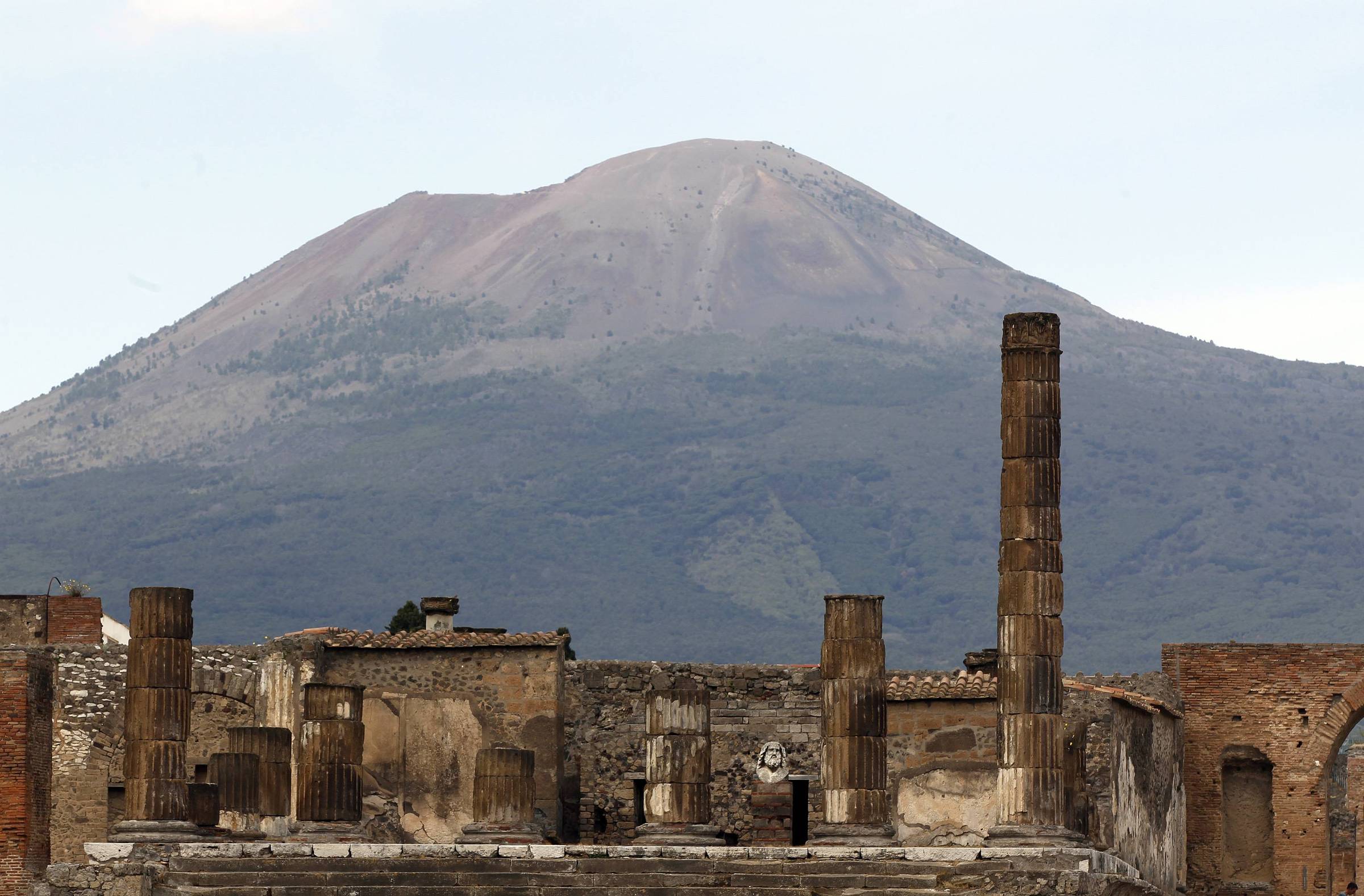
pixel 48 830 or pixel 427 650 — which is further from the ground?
pixel 427 650

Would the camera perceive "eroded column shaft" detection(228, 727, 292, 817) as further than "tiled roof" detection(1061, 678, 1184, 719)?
No

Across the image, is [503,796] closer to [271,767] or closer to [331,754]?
[331,754]

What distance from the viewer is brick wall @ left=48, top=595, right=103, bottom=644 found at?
52.7 m

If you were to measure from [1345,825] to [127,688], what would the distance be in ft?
111

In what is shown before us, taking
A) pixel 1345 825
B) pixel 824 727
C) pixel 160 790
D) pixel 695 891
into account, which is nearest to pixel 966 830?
pixel 824 727

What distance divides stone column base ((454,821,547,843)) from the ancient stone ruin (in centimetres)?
5

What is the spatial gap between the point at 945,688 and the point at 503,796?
29.2 ft

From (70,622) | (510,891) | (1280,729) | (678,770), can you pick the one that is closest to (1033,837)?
(678,770)

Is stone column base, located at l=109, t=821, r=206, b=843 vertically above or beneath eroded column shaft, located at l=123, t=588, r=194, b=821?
beneath

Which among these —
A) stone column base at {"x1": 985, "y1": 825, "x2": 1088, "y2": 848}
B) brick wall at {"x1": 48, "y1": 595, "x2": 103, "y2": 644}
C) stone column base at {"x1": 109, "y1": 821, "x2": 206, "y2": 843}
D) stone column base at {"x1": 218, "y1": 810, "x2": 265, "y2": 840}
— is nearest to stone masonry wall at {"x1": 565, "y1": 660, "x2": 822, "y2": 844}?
stone column base at {"x1": 218, "y1": 810, "x2": 265, "y2": 840}

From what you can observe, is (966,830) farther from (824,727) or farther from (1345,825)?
(1345,825)

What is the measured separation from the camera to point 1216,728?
50062 millimetres

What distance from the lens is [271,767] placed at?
4100 cm

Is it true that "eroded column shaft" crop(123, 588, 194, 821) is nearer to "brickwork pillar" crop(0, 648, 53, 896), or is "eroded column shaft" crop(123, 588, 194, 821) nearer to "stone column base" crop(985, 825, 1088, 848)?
"brickwork pillar" crop(0, 648, 53, 896)
